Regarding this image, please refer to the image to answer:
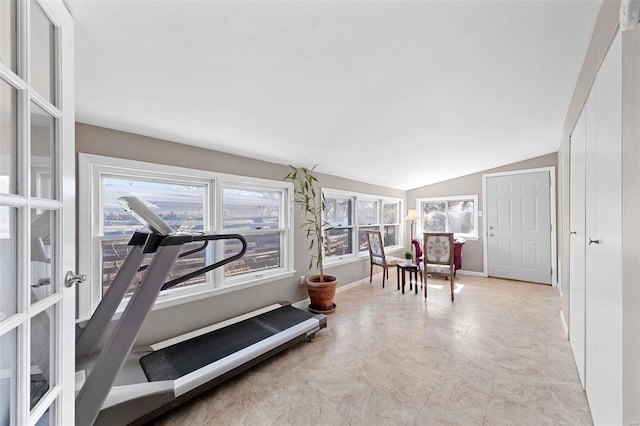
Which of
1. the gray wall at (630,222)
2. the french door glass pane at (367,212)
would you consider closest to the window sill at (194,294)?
the french door glass pane at (367,212)

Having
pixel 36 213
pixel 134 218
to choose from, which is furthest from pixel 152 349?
pixel 36 213

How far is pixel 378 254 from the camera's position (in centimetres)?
455

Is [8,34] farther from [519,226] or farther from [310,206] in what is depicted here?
[519,226]

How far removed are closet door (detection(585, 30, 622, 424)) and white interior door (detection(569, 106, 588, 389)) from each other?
0.21m

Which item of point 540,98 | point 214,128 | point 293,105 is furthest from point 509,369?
point 214,128

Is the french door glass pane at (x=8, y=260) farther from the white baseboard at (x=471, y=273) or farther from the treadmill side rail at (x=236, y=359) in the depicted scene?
the white baseboard at (x=471, y=273)

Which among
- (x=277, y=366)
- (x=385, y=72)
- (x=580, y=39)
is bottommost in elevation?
(x=277, y=366)

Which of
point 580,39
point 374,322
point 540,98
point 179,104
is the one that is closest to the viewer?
point 580,39

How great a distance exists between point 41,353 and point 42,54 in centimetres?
98

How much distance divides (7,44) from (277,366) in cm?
238

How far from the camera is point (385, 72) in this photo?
1.78 meters

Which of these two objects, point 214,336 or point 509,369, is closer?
point 509,369

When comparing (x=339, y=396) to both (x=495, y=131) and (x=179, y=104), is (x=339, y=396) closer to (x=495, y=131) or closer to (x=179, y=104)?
(x=179, y=104)

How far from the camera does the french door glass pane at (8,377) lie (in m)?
0.68
